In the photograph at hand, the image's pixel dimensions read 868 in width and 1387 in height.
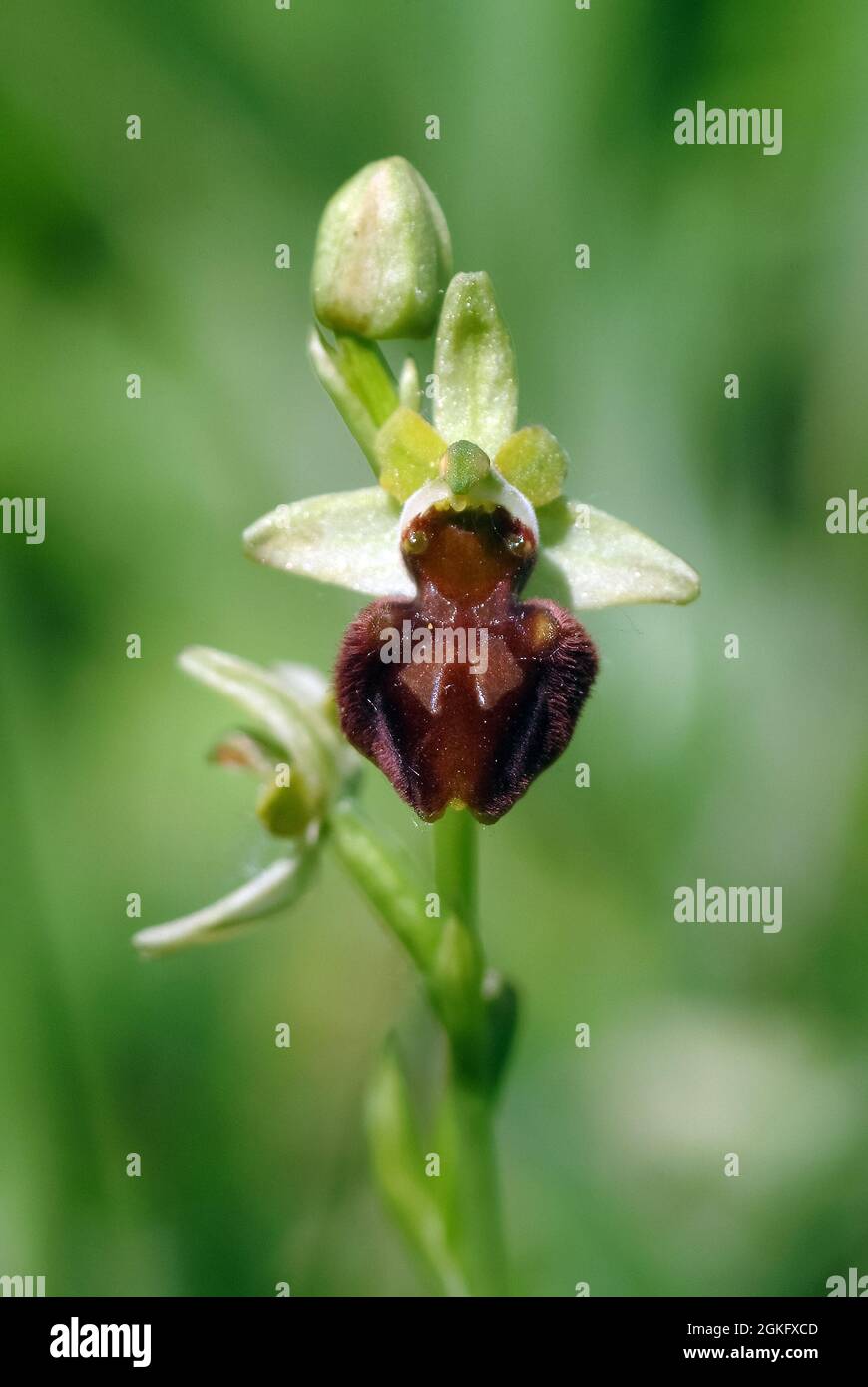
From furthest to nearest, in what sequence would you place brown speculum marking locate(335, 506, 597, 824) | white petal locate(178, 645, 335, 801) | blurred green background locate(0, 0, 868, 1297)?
blurred green background locate(0, 0, 868, 1297), white petal locate(178, 645, 335, 801), brown speculum marking locate(335, 506, 597, 824)

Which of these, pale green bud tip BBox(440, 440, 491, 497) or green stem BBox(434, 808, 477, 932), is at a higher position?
pale green bud tip BBox(440, 440, 491, 497)

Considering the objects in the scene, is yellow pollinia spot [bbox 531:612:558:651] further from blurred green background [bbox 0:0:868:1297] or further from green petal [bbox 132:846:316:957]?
blurred green background [bbox 0:0:868:1297]

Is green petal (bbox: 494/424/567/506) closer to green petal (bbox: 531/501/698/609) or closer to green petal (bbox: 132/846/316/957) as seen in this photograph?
green petal (bbox: 531/501/698/609)

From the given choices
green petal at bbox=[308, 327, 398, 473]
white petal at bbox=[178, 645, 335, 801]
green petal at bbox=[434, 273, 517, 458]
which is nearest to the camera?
green petal at bbox=[434, 273, 517, 458]

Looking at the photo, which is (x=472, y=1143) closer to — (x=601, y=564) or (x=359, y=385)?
(x=601, y=564)

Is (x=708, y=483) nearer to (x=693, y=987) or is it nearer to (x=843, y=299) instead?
(x=843, y=299)

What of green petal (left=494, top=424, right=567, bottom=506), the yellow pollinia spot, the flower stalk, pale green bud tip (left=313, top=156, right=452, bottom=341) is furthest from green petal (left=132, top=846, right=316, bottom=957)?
pale green bud tip (left=313, top=156, right=452, bottom=341)

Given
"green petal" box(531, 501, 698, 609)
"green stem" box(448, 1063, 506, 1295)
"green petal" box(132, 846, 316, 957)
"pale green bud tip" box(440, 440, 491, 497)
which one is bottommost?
"green stem" box(448, 1063, 506, 1295)

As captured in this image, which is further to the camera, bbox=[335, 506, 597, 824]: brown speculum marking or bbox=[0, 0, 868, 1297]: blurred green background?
bbox=[0, 0, 868, 1297]: blurred green background
